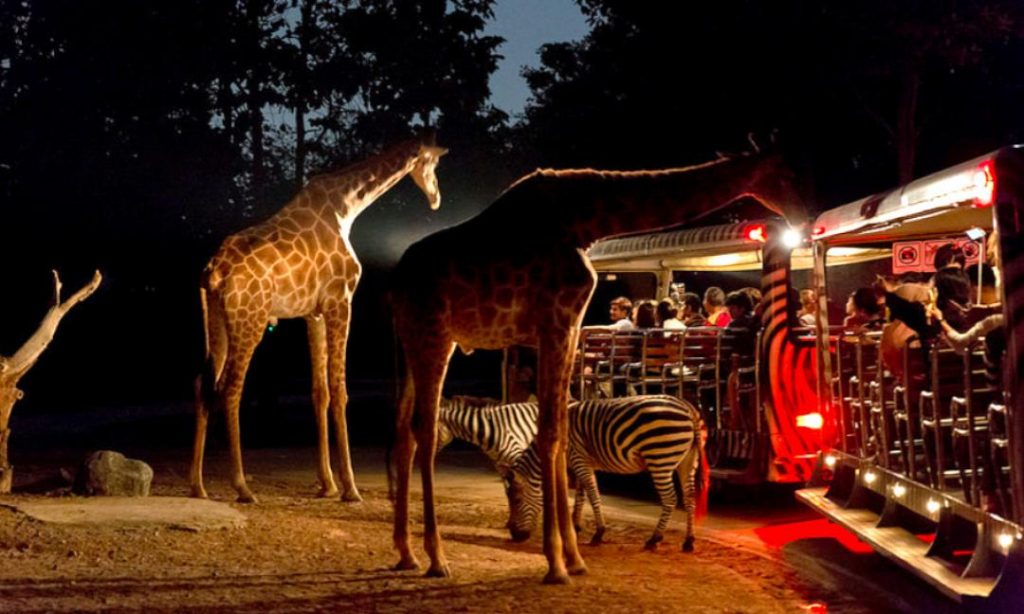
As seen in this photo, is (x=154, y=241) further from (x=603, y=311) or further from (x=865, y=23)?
(x=865, y=23)

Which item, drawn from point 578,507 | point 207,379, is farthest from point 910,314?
point 207,379

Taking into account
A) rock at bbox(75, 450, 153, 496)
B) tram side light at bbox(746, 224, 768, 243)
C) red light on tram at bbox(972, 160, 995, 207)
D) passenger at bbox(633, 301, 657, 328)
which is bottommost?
rock at bbox(75, 450, 153, 496)

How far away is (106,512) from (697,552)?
456 centimetres

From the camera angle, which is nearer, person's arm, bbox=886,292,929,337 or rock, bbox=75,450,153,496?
person's arm, bbox=886,292,929,337

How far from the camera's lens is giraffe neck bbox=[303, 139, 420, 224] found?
42.0 ft

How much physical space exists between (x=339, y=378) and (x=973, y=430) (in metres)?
6.74

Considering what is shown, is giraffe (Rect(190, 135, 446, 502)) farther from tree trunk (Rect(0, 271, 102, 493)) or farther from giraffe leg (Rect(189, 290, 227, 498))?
tree trunk (Rect(0, 271, 102, 493))

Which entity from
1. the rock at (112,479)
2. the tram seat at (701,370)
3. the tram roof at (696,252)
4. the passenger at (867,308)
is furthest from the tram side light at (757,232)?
the rock at (112,479)

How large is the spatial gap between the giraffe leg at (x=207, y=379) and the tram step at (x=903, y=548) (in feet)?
17.6

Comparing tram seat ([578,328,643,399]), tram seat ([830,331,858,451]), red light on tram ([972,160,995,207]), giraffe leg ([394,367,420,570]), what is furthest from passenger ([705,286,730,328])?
red light on tram ([972,160,995,207])

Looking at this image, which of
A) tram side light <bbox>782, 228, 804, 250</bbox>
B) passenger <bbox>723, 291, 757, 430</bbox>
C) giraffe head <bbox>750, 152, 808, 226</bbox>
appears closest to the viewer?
giraffe head <bbox>750, 152, 808, 226</bbox>

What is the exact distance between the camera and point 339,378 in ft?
40.5

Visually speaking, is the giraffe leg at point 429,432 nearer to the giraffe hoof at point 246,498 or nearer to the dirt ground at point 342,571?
the dirt ground at point 342,571

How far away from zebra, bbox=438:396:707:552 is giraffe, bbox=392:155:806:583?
160 centimetres
